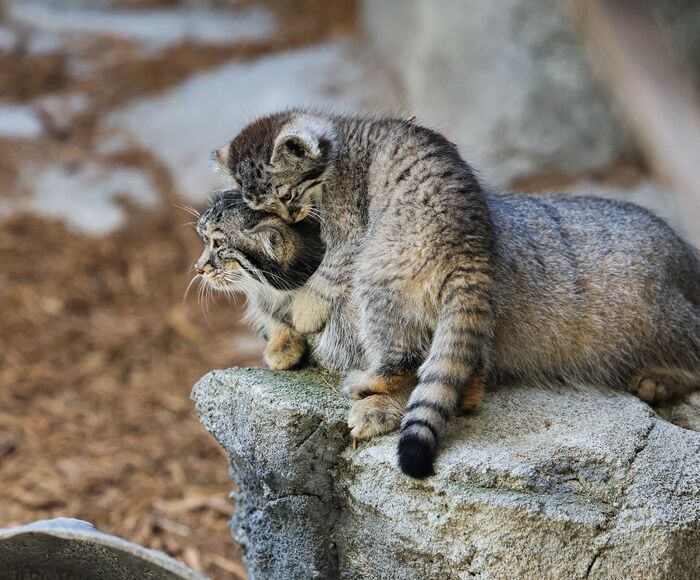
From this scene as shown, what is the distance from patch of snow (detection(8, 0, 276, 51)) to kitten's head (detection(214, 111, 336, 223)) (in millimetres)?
6565

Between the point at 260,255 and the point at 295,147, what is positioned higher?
the point at 295,147

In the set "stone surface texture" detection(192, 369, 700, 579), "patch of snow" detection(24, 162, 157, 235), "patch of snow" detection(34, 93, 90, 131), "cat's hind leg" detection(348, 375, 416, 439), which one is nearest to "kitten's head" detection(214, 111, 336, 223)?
"stone surface texture" detection(192, 369, 700, 579)

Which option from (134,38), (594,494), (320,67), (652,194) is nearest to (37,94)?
(134,38)

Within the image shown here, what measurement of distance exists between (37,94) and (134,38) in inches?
47.4

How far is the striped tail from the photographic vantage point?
3225 mm

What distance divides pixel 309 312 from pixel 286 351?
0.68 ft

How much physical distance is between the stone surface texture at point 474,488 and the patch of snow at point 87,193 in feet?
16.4

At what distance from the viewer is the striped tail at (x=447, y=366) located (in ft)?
10.6

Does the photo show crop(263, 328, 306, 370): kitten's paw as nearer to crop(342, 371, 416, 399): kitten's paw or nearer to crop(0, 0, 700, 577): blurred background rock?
crop(342, 371, 416, 399): kitten's paw

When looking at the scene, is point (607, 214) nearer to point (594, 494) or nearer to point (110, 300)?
point (594, 494)

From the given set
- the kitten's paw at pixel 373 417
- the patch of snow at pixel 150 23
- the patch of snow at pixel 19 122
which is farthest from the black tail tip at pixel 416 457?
Result: the patch of snow at pixel 150 23

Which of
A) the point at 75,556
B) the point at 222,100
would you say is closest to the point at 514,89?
the point at 222,100

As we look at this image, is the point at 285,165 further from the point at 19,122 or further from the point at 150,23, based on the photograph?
the point at 150,23

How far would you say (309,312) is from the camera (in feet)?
12.8
